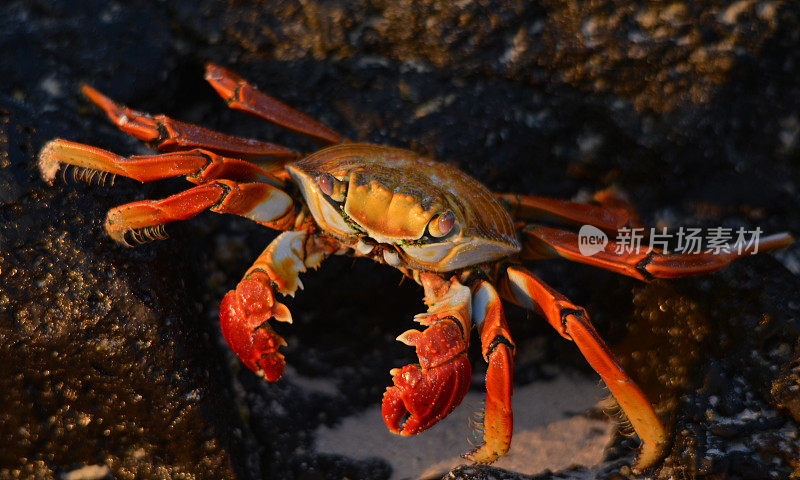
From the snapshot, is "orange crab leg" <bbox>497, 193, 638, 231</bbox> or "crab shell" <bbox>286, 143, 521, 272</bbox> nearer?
"crab shell" <bbox>286, 143, 521, 272</bbox>

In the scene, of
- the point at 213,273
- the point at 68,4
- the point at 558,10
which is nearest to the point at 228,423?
the point at 213,273

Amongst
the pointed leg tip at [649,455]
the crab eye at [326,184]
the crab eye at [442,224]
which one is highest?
the crab eye at [442,224]

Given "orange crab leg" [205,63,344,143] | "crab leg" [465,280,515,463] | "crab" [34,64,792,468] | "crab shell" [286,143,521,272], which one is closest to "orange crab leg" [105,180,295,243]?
"crab" [34,64,792,468]

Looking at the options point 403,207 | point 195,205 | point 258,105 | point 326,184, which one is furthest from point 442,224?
point 258,105

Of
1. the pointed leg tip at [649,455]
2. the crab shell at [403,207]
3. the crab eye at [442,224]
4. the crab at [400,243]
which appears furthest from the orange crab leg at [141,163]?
the pointed leg tip at [649,455]

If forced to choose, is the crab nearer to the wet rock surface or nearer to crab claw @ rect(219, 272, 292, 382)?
crab claw @ rect(219, 272, 292, 382)

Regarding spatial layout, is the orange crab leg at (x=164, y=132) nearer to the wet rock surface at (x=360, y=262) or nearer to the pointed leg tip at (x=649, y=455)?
the wet rock surface at (x=360, y=262)
